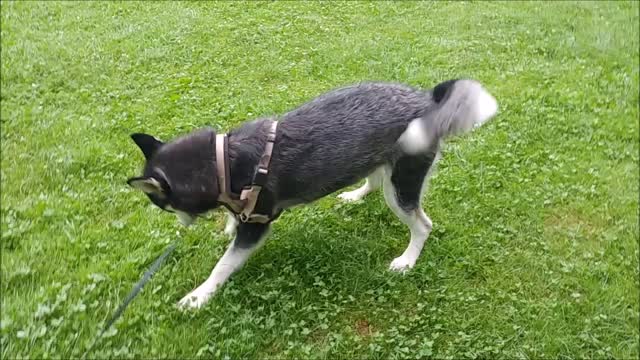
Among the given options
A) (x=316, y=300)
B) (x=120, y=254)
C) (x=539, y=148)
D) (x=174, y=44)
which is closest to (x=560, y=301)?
(x=316, y=300)

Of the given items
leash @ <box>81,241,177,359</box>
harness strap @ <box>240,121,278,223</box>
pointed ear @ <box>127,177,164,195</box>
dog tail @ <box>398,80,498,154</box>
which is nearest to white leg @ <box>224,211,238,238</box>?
harness strap @ <box>240,121,278,223</box>

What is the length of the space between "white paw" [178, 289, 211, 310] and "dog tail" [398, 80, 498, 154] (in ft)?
5.39

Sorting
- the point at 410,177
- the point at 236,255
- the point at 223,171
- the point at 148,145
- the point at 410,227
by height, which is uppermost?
the point at 148,145

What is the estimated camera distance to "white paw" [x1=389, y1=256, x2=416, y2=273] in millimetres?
3999

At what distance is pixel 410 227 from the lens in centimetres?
410

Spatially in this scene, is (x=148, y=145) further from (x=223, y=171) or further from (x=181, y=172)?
(x=223, y=171)

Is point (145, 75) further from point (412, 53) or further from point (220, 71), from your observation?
point (412, 53)

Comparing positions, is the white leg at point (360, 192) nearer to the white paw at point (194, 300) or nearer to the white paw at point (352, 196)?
the white paw at point (352, 196)

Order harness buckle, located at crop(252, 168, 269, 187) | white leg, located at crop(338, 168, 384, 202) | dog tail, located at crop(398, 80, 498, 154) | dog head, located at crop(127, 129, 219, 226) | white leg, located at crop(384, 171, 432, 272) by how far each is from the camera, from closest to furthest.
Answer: dog head, located at crop(127, 129, 219, 226) < harness buckle, located at crop(252, 168, 269, 187) < dog tail, located at crop(398, 80, 498, 154) < white leg, located at crop(384, 171, 432, 272) < white leg, located at crop(338, 168, 384, 202)

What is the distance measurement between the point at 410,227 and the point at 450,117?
0.93 metres

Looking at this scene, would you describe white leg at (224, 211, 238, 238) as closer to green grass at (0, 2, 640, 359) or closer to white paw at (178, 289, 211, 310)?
green grass at (0, 2, 640, 359)

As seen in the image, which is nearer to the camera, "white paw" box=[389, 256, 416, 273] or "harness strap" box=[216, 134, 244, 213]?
"harness strap" box=[216, 134, 244, 213]

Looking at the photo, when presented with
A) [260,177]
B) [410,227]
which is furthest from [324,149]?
[410,227]

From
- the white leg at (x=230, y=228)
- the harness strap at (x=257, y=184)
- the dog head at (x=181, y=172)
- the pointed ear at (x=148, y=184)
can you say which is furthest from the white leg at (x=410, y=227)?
the pointed ear at (x=148, y=184)
